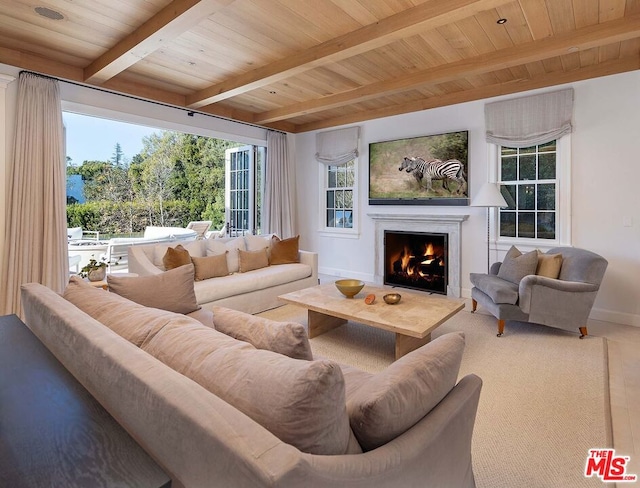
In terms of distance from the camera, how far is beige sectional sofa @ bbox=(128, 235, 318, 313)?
372cm

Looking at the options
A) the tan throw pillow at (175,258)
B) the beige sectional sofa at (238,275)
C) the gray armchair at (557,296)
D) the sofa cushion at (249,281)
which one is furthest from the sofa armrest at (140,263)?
the gray armchair at (557,296)

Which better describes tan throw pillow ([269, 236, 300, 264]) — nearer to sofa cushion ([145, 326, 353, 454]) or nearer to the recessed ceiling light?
the recessed ceiling light

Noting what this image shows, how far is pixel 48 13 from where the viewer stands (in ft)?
9.41

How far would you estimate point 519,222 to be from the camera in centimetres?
455

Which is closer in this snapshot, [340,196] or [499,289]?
[499,289]

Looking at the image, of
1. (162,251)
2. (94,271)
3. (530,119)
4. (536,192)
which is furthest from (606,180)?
(94,271)

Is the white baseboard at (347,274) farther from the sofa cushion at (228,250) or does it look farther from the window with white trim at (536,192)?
the sofa cushion at (228,250)

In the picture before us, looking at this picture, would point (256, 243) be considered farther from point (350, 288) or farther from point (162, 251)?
point (350, 288)

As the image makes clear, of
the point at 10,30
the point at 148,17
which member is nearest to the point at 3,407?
the point at 148,17

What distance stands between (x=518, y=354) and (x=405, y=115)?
3673 millimetres

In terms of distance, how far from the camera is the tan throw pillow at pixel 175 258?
377 centimetres

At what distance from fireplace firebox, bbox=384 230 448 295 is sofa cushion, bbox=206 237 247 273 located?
7.76 feet

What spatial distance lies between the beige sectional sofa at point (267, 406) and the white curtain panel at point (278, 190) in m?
4.89

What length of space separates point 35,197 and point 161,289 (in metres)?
2.24
